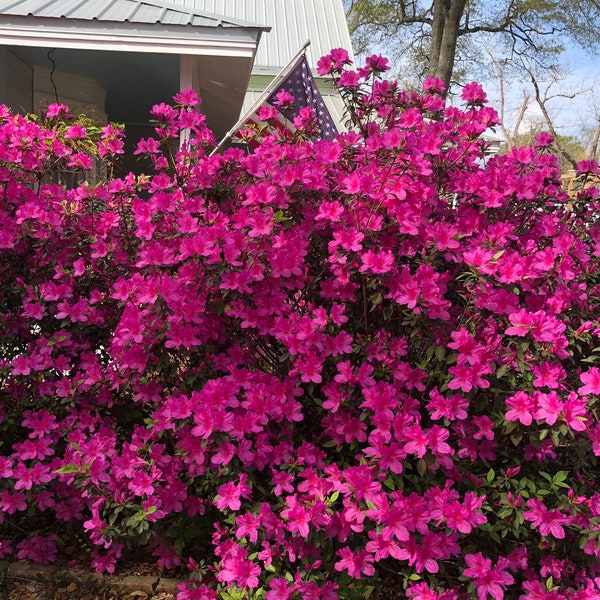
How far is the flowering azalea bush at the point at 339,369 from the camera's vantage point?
2.08 m

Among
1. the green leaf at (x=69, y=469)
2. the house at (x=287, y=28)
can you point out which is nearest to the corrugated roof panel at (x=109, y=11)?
the green leaf at (x=69, y=469)

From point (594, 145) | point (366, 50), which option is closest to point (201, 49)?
point (366, 50)

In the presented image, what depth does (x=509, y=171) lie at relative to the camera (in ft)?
8.24

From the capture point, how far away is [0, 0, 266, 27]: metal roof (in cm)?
520

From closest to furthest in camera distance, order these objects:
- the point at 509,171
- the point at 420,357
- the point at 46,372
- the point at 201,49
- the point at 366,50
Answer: the point at 420,357 < the point at 509,171 < the point at 46,372 < the point at 201,49 < the point at 366,50

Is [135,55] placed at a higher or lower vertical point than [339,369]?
higher

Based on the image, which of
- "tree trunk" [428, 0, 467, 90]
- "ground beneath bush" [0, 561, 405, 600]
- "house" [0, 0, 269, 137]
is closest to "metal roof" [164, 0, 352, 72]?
"house" [0, 0, 269, 137]

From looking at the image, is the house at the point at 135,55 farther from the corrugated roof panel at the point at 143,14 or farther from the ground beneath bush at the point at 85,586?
the ground beneath bush at the point at 85,586

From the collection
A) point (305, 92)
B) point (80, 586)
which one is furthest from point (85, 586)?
point (305, 92)

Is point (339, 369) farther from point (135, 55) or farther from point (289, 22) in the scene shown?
point (289, 22)

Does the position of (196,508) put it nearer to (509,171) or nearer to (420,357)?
(420,357)

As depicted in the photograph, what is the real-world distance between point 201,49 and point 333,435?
411 cm

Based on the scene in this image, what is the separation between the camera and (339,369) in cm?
222

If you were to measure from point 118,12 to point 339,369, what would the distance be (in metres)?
4.57
